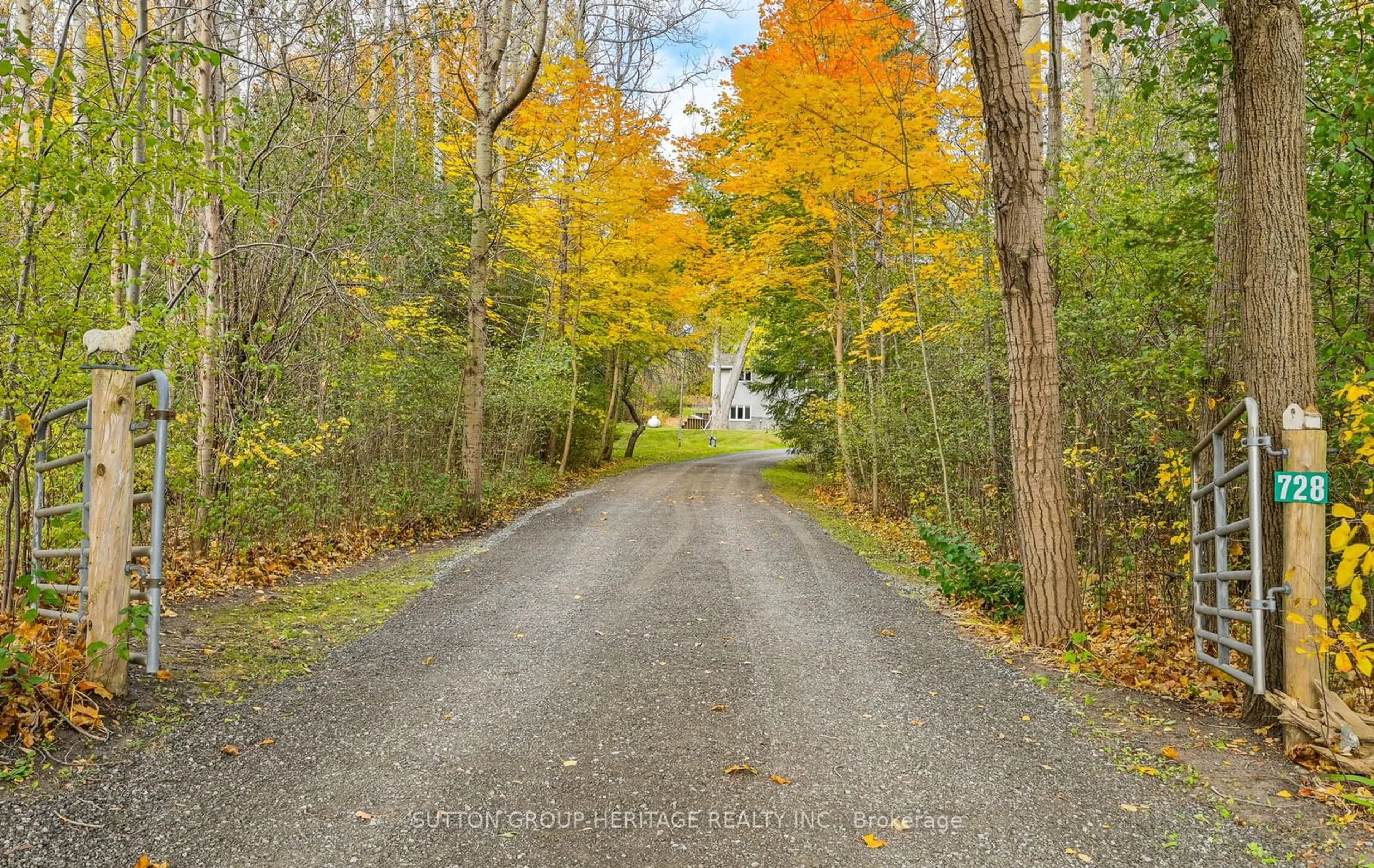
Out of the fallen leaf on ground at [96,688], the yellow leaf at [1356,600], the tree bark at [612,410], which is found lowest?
the fallen leaf on ground at [96,688]

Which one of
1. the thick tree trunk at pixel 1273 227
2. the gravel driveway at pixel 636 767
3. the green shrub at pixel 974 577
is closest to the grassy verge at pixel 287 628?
the gravel driveway at pixel 636 767

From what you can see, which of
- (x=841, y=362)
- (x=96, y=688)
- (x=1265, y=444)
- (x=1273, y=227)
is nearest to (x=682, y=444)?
(x=841, y=362)

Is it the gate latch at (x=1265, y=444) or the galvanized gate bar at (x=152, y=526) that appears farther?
the galvanized gate bar at (x=152, y=526)

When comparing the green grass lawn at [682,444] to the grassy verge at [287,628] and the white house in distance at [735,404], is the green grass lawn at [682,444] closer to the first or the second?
the white house in distance at [735,404]

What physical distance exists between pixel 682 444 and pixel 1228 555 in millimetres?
37318

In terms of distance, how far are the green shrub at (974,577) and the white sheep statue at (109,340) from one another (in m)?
6.26

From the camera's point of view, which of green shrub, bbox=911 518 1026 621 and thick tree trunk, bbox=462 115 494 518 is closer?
green shrub, bbox=911 518 1026 621

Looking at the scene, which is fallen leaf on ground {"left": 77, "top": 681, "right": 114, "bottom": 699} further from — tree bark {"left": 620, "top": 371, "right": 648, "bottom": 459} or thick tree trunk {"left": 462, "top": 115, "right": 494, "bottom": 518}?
tree bark {"left": 620, "top": 371, "right": 648, "bottom": 459}

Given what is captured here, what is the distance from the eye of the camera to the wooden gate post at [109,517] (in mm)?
3830

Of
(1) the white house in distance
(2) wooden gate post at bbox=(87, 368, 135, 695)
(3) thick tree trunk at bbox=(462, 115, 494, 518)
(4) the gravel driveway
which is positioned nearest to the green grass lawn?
(1) the white house in distance

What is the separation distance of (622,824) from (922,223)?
40.4 ft

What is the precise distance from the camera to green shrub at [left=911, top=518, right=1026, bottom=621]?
6.73 metres

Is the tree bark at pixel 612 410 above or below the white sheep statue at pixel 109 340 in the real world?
above

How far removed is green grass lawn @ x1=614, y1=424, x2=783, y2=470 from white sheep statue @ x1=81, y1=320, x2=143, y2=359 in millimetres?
21688
